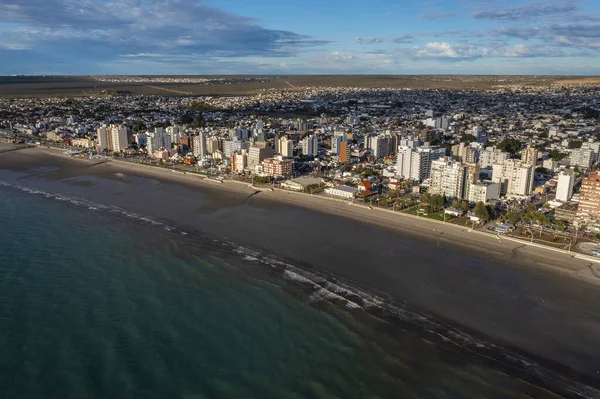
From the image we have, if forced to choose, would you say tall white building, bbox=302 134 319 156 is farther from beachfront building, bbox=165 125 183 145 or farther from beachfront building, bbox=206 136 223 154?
beachfront building, bbox=165 125 183 145

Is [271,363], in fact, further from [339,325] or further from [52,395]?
[52,395]

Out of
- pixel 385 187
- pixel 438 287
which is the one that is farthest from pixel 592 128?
pixel 438 287

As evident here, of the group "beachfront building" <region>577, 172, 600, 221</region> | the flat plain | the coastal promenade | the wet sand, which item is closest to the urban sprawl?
"beachfront building" <region>577, 172, 600, 221</region>

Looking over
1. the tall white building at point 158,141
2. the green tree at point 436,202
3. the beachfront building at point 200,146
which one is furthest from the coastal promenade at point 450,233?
the tall white building at point 158,141

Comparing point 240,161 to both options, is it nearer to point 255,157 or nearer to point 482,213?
point 255,157

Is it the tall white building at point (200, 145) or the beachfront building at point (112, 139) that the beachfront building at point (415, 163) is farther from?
the beachfront building at point (112, 139)
